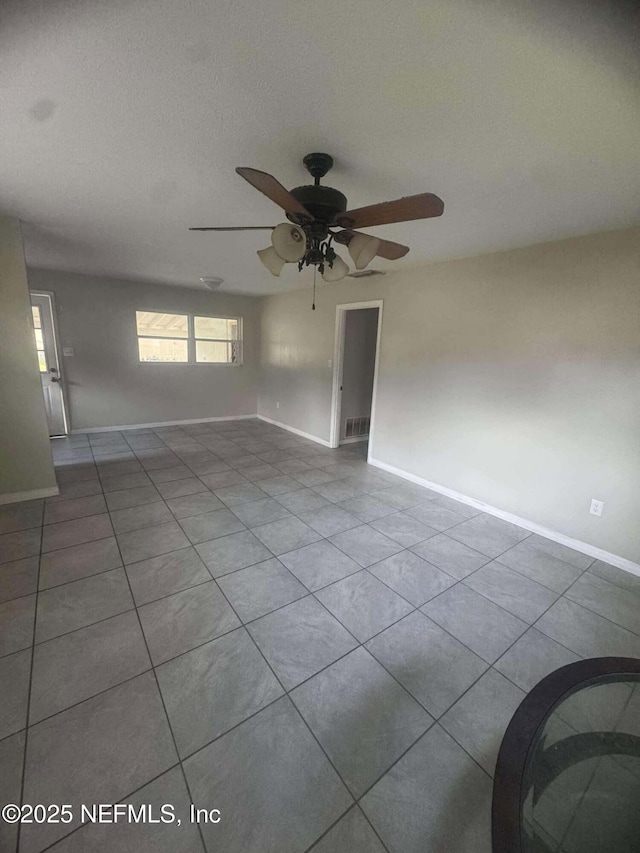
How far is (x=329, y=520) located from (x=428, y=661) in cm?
139

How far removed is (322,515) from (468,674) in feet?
5.27

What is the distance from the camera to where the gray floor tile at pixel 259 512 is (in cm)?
282

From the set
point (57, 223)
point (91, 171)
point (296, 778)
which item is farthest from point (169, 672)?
point (57, 223)

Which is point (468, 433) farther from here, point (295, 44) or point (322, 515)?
point (295, 44)

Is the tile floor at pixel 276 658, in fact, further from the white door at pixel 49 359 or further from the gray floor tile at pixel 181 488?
the white door at pixel 49 359

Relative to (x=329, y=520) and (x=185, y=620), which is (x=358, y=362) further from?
(x=185, y=620)

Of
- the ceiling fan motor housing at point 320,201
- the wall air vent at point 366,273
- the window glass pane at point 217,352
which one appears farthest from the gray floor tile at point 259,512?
the window glass pane at point 217,352

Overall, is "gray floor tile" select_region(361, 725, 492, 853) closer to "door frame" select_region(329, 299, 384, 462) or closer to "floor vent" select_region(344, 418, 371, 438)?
"door frame" select_region(329, 299, 384, 462)

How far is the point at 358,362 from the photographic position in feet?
16.7

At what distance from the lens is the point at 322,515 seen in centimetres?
297

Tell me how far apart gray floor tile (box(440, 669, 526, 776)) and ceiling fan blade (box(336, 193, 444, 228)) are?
6.78ft

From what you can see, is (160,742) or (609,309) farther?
(609,309)

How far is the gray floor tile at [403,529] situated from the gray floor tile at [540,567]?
0.57 meters

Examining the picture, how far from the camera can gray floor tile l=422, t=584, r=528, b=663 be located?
1726mm
